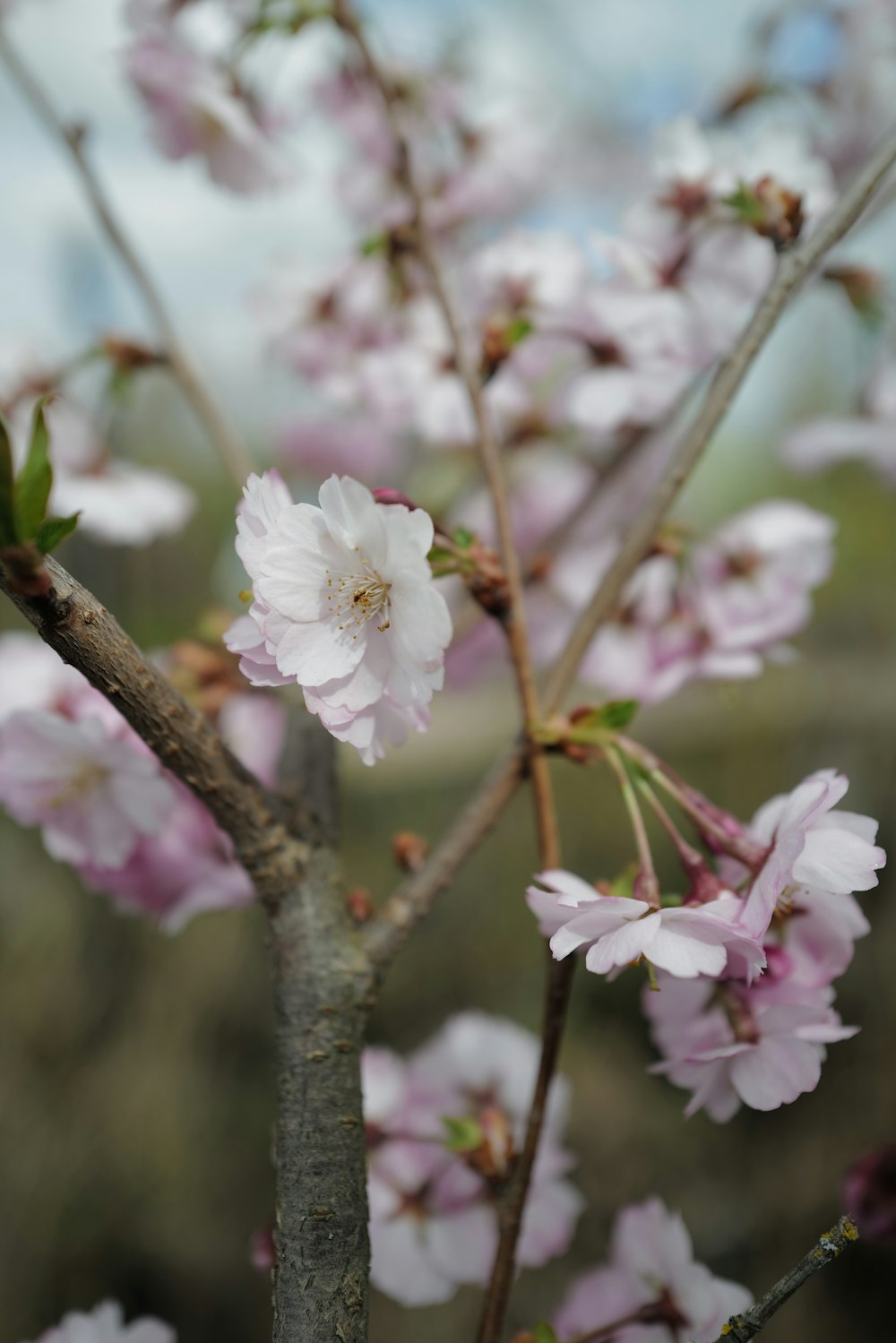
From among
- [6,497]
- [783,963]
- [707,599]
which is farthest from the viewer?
[707,599]

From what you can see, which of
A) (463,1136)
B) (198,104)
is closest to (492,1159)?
(463,1136)

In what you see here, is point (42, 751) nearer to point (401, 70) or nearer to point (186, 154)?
point (186, 154)

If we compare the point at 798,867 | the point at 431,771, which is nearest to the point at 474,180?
the point at 798,867

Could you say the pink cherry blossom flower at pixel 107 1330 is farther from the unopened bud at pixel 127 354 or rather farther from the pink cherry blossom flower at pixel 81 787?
the unopened bud at pixel 127 354

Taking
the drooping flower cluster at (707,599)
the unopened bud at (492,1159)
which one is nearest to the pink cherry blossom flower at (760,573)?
the drooping flower cluster at (707,599)

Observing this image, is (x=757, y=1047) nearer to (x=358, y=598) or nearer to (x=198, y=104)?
(x=358, y=598)

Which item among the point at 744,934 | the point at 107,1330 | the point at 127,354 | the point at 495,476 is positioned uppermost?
the point at 127,354

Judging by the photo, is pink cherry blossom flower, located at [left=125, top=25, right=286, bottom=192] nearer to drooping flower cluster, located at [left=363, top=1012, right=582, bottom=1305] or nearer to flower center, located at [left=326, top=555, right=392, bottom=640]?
flower center, located at [left=326, top=555, right=392, bottom=640]
